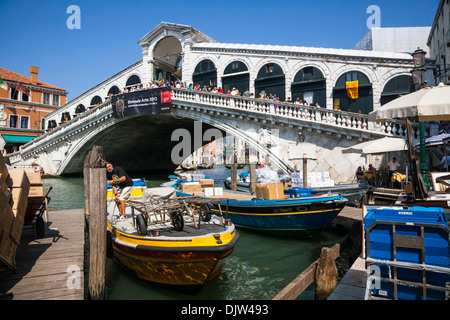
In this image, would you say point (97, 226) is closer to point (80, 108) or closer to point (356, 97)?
point (356, 97)

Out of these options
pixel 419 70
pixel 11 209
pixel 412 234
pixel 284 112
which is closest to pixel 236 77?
pixel 284 112

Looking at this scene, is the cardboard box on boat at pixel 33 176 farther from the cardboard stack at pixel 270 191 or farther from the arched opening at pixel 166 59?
the arched opening at pixel 166 59

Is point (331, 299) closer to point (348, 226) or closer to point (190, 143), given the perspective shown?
point (348, 226)

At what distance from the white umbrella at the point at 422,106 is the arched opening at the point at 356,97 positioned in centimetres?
1039

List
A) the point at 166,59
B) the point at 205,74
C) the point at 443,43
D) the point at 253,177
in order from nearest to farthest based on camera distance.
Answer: the point at 253,177
the point at 443,43
the point at 205,74
the point at 166,59

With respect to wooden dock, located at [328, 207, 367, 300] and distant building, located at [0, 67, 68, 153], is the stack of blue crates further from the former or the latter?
distant building, located at [0, 67, 68, 153]

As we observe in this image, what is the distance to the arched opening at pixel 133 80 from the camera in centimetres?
2443

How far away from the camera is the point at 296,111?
46.6 feet

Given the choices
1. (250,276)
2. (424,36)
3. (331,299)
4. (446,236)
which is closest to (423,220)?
(446,236)

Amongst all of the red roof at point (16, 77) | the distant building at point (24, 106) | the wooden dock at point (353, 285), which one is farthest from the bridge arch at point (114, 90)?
the wooden dock at point (353, 285)

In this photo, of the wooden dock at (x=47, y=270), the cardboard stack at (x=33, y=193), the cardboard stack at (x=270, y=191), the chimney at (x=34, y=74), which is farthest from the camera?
the chimney at (x=34, y=74)

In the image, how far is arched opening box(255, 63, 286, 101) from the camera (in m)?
17.5

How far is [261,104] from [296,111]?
1889 millimetres

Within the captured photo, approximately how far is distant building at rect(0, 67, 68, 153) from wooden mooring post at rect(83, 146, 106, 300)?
32.5 metres
